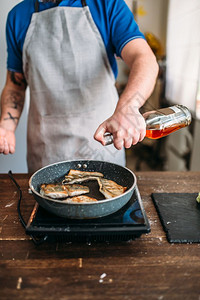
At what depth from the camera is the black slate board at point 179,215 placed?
2.54 ft

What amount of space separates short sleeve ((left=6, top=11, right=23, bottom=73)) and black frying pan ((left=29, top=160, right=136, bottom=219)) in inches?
34.3

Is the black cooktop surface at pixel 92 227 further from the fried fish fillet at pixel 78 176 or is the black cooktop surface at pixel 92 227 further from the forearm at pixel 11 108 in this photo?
the forearm at pixel 11 108

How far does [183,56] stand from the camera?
2824 mm

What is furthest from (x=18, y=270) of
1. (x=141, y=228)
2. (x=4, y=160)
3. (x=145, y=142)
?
(x=145, y=142)

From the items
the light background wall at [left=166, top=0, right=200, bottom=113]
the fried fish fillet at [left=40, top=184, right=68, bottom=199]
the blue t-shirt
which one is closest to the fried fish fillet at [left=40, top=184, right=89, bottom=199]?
the fried fish fillet at [left=40, top=184, right=68, bottom=199]

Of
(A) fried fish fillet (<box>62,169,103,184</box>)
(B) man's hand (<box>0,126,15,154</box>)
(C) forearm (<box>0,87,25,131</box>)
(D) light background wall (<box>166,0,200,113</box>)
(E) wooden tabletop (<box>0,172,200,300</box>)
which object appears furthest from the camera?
(D) light background wall (<box>166,0,200,113</box>)

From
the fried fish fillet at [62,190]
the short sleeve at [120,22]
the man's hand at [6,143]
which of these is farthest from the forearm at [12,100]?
the fried fish fillet at [62,190]

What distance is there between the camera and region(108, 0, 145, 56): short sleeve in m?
1.28

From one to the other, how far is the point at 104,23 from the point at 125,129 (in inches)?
31.1

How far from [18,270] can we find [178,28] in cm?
306

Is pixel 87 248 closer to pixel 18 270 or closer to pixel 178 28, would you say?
pixel 18 270

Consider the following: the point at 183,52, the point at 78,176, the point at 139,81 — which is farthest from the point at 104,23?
the point at 183,52

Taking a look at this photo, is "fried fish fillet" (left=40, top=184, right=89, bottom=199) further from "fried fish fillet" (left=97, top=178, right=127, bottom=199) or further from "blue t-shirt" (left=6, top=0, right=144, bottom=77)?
"blue t-shirt" (left=6, top=0, right=144, bottom=77)

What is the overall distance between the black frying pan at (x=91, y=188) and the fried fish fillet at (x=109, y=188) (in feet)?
0.07
